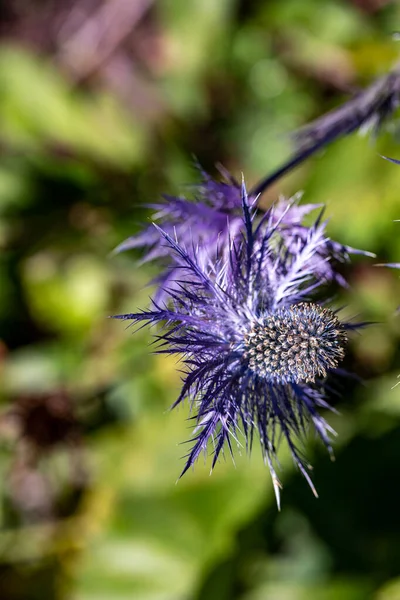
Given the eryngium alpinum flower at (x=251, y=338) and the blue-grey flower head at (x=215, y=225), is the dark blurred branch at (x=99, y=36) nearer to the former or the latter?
the blue-grey flower head at (x=215, y=225)

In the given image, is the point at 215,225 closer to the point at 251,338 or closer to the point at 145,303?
the point at 251,338

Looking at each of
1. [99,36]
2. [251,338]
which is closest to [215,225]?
[251,338]

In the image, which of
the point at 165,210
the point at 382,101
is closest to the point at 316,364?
the point at 165,210

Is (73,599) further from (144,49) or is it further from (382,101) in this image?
(144,49)

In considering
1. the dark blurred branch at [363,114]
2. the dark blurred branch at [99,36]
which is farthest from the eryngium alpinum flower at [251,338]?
the dark blurred branch at [99,36]

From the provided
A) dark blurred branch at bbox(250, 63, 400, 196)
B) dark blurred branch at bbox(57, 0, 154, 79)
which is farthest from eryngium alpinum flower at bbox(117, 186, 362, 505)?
dark blurred branch at bbox(57, 0, 154, 79)

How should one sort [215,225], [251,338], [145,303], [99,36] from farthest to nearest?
[99,36] → [145,303] → [215,225] → [251,338]
